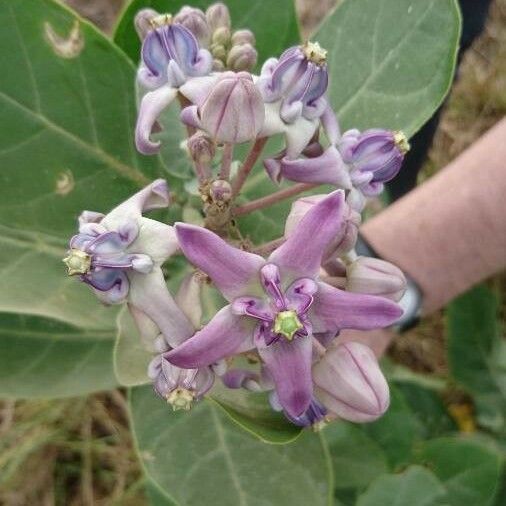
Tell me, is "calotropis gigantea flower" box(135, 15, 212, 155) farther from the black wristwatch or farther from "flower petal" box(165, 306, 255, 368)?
the black wristwatch

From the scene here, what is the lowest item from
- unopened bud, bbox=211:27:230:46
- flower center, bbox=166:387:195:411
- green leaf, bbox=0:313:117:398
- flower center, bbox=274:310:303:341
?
green leaf, bbox=0:313:117:398

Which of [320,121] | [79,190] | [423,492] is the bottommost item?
[423,492]

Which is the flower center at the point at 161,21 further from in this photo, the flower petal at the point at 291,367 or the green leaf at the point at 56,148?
the flower petal at the point at 291,367

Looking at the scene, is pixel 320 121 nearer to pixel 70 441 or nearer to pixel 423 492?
pixel 423 492

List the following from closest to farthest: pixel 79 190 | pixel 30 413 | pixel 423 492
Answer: pixel 79 190 → pixel 423 492 → pixel 30 413

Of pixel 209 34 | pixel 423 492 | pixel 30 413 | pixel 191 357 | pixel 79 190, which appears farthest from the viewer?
pixel 30 413

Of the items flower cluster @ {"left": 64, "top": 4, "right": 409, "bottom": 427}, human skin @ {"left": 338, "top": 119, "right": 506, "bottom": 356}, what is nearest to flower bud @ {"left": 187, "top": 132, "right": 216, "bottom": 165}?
flower cluster @ {"left": 64, "top": 4, "right": 409, "bottom": 427}

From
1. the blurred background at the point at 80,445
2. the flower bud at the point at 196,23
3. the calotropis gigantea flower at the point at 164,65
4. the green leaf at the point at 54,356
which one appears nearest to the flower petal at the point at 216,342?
the calotropis gigantea flower at the point at 164,65

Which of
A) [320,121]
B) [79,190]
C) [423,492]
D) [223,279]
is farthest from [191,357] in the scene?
[423,492]
